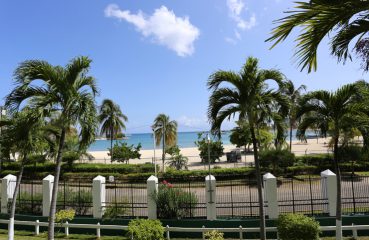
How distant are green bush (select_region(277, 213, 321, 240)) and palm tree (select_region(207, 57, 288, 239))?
3.51 feet

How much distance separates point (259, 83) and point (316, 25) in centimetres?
702

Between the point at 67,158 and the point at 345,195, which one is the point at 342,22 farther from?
the point at 67,158

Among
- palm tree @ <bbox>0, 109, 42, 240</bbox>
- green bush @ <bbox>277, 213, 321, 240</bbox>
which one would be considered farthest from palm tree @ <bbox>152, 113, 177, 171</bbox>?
green bush @ <bbox>277, 213, 321, 240</bbox>

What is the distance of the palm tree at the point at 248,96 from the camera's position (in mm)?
11688

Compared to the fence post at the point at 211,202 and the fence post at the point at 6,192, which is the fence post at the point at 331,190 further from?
the fence post at the point at 6,192

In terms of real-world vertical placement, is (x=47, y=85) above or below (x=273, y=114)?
above

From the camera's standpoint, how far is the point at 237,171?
31.4 m

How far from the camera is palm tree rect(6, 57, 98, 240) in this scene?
35.8 ft

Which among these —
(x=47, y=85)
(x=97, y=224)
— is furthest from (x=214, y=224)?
(x=47, y=85)

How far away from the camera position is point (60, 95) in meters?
11.2

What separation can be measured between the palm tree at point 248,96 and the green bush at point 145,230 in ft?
12.3

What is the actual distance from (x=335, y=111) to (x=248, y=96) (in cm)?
291

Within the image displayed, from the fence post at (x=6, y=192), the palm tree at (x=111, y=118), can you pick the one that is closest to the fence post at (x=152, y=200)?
the fence post at (x=6, y=192)

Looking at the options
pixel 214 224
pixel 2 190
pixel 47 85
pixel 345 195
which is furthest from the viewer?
pixel 345 195
